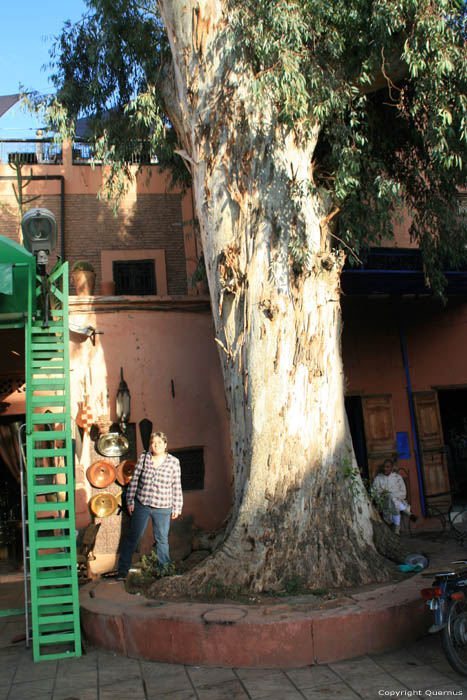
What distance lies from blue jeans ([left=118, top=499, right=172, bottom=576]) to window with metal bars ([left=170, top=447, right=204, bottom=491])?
8.11ft

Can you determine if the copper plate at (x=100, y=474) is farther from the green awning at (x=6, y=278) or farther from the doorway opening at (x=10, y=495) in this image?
the green awning at (x=6, y=278)

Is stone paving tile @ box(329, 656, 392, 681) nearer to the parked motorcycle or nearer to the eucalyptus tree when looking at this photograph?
the parked motorcycle

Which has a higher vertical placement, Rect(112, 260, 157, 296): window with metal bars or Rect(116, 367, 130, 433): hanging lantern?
Rect(112, 260, 157, 296): window with metal bars

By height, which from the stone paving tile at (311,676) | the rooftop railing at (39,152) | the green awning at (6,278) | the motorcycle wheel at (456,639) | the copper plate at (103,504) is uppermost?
the rooftop railing at (39,152)

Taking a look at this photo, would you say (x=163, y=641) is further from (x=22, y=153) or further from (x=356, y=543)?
(x=22, y=153)

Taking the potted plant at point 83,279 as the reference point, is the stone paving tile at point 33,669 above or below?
below

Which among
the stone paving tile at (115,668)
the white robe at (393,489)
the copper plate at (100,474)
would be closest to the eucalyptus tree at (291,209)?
the stone paving tile at (115,668)

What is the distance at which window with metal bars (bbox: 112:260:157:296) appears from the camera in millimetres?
13430

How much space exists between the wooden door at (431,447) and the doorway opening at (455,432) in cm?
163

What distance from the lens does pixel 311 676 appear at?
4.82 m

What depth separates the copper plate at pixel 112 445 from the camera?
353 inches

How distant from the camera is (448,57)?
7.00 m

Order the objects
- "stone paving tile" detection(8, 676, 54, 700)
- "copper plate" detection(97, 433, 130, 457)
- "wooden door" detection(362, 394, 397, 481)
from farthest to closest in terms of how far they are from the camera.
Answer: "wooden door" detection(362, 394, 397, 481) → "copper plate" detection(97, 433, 130, 457) → "stone paving tile" detection(8, 676, 54, 700)

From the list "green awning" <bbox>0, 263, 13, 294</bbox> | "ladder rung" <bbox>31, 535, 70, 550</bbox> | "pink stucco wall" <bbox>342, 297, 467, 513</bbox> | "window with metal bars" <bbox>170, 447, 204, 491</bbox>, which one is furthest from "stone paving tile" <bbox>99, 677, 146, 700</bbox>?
"pink stucco wall" <bbox>342, 297, 467, 513</bbox>
